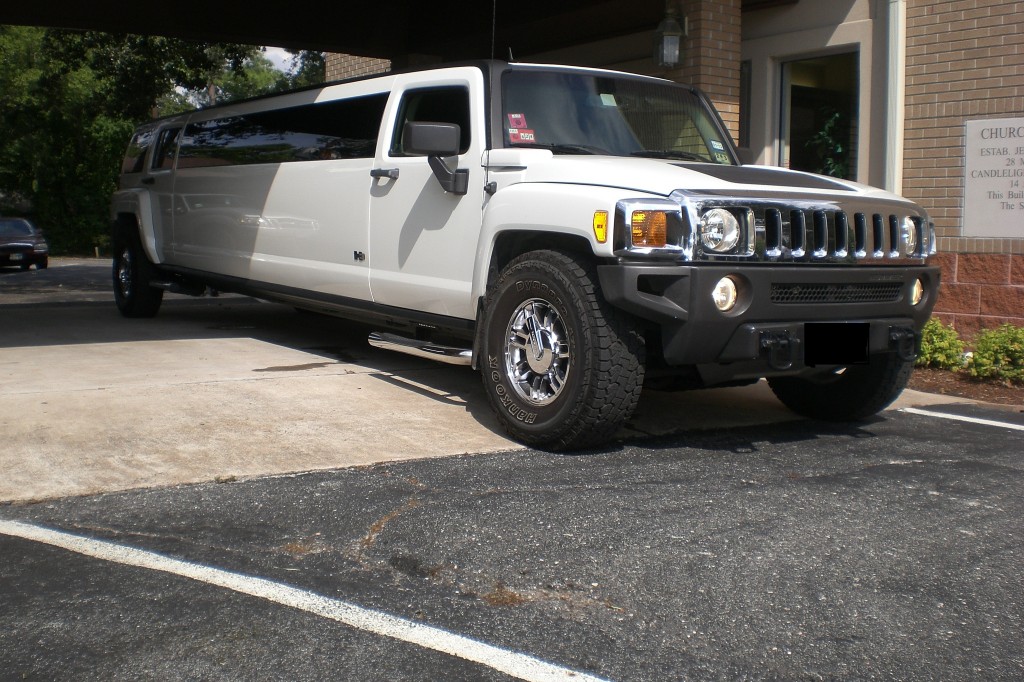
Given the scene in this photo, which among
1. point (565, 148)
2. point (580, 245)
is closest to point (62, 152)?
point (565, 148)

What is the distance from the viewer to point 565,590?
355cm

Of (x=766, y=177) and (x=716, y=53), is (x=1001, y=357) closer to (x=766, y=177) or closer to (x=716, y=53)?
(x=766, y=177)

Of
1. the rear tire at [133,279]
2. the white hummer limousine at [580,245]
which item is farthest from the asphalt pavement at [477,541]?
the rear tire at [133,279]

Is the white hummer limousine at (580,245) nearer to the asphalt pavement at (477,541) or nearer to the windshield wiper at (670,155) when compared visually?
the windshield wiper at (670,155)

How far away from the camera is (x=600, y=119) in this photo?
6.38 m

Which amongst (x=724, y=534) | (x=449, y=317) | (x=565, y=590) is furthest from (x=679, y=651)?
(x=449, y=317)

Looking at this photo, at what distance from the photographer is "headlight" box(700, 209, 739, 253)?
16.4 ft

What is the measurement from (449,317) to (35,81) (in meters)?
38.1

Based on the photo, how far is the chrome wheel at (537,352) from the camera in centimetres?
540

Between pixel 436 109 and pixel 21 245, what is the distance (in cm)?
2142

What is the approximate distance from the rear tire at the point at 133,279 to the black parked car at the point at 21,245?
15458 millimetres

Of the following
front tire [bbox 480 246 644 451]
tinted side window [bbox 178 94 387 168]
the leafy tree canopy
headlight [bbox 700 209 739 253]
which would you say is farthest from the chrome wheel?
the leafy tree canopy

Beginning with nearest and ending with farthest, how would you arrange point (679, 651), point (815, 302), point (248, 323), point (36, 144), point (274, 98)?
1. point (679, 651)
2. point (815, 302)
3. point (274, 98)
4. point (248, 323)
5. point (36, 144)

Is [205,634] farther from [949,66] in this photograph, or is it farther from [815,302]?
[949,66]
